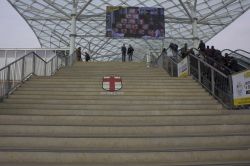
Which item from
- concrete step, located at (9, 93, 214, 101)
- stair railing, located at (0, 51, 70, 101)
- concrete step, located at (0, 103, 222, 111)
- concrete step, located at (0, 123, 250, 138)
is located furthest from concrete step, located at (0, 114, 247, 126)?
stair railing, located at (0, 51, 70, 101)

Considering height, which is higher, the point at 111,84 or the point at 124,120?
the point at 111,84

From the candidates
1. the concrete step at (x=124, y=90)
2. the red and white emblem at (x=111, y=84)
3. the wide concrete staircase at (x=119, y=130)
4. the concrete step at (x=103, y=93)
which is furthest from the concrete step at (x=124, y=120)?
the red and white emblem at (x=111, y=84)

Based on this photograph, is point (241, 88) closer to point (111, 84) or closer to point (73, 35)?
point (111, 84)

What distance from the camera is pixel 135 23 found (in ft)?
92.2

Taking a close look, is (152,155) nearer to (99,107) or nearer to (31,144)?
(31,144)

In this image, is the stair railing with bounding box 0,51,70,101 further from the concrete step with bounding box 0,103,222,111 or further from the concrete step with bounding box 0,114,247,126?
the concrete step with bounding box 0,114,247,126

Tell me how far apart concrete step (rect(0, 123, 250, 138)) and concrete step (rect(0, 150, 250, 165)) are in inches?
34.7

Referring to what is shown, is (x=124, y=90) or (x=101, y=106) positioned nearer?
(x=101, y=106)

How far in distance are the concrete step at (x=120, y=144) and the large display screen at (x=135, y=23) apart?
21633 millimetres

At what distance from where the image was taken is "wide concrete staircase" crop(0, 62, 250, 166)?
5.93 metres

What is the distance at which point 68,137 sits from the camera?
6.59 meters

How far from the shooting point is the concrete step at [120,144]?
6359 mm

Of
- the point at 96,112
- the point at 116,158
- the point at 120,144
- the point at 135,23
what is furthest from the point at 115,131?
the point at 135,23

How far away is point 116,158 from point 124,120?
6.94ft
